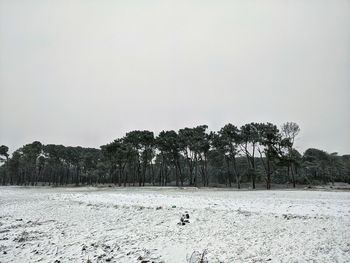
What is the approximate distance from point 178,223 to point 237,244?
3.64m

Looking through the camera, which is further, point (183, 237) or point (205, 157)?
point (205, 157)

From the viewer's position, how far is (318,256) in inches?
302

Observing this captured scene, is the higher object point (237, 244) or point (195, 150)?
point (195, 150)

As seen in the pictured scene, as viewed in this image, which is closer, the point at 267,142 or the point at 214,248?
the point at 214,248

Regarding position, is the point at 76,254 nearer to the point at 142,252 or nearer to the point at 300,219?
the point at 142,252

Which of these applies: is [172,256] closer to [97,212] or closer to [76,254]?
[76,254]

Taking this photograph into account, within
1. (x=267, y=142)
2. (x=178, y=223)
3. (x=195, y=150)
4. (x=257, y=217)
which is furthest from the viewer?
(x=195, y=150)

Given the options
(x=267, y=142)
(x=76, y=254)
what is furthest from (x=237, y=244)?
(x=267, y=142)

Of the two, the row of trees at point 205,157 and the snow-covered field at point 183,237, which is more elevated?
the row of trees at point 205,157

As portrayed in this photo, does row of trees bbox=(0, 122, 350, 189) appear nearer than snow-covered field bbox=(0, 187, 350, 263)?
No

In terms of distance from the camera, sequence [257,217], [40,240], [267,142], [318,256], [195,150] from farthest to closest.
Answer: [195,150]
[267,142]
[257,217]
[40,240]
[318,256]

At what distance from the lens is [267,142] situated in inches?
2037

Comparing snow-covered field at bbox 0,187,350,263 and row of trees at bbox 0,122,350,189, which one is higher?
row of trees at bbox 0,122,350,189

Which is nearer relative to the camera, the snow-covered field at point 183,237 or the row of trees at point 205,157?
the snow-covered field at point 183,237
